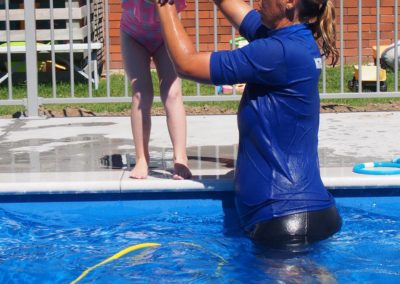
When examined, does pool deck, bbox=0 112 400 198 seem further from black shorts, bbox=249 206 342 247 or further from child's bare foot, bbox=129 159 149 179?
black shorts, bbox=249 206 342 247

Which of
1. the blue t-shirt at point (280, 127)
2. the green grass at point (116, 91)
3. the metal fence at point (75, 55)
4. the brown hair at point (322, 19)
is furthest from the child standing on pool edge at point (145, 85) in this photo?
the green grass at point (116, 91)

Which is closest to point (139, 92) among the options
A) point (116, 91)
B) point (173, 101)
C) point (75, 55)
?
point (173, 101)

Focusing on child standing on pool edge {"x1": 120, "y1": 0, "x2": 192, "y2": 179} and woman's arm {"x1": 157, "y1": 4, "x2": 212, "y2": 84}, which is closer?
woman's arm {"x1": 157, "y1": 4, "x2": 212, "y2": 84}

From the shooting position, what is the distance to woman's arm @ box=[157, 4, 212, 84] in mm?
3768

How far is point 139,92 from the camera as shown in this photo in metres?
4.76

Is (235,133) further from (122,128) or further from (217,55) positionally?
(217,55)

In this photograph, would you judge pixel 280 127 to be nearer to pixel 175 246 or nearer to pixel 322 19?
pixel 322 19

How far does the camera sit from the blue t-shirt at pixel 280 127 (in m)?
3.81

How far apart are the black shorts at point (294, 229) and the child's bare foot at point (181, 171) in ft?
2.41

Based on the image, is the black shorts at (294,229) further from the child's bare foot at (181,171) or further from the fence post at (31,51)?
the fence post at (31,51)

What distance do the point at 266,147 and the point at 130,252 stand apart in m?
0.77

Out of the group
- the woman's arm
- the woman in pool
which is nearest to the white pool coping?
the woman in pool

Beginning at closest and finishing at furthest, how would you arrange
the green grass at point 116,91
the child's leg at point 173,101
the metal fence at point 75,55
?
1. the child's leg at point 173,101
2. the metal fence at point 75,55
3. the green grass at point 116,91

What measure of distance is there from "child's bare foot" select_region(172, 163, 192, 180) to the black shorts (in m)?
0.73
